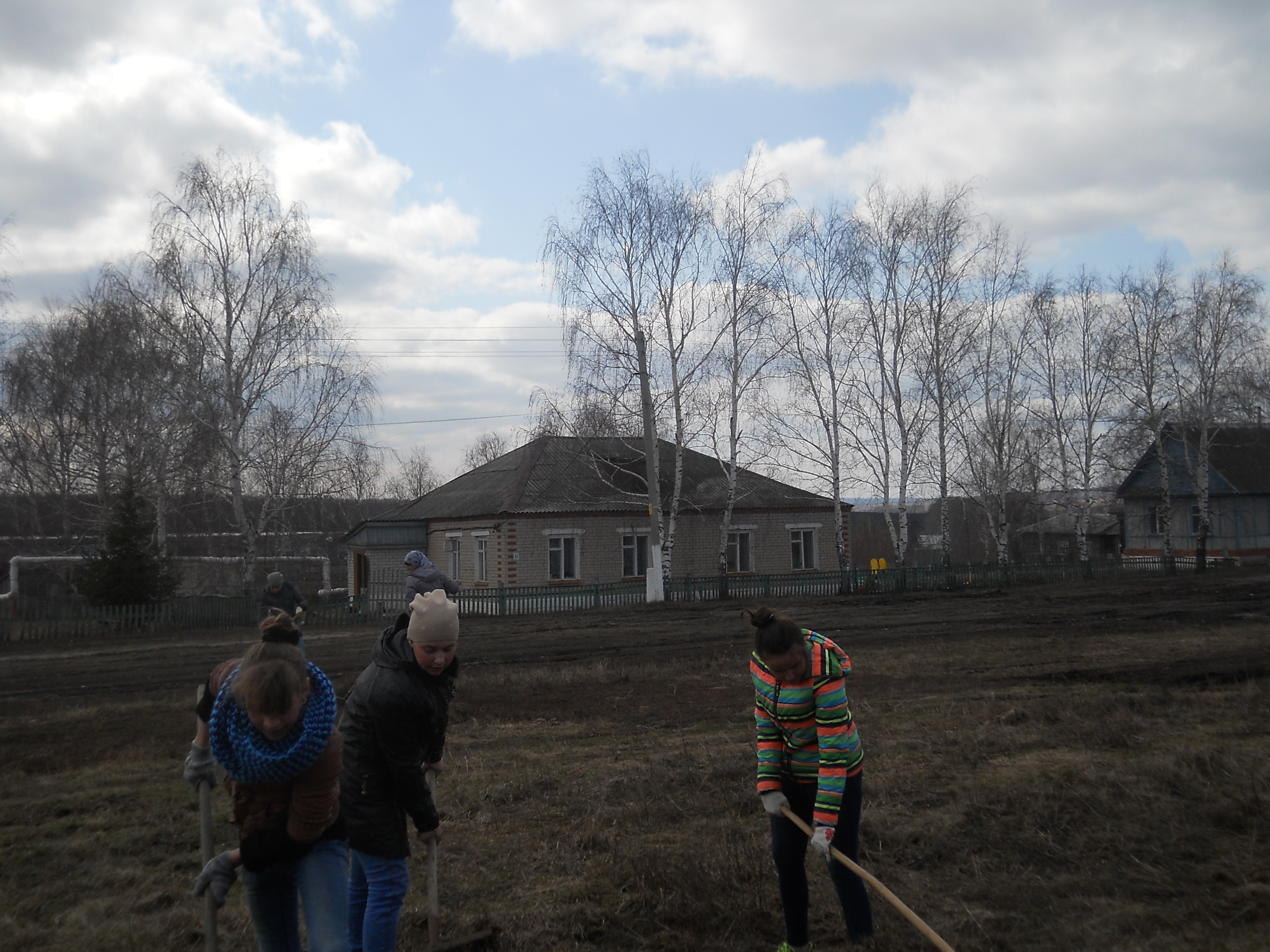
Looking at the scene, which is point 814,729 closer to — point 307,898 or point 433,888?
point 433,888

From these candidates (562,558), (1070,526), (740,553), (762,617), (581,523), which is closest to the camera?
(762,617)

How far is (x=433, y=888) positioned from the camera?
384cm

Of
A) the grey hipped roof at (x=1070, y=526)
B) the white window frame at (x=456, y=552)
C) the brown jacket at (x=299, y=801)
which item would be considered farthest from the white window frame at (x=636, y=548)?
the brown jacket at (x=299, y=801)

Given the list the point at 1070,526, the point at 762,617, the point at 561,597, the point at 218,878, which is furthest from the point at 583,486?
the point at 1070,526

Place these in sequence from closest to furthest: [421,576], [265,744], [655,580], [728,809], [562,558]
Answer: [265,744] < [728,809] < [421,576] < [655,580] < [562,558]

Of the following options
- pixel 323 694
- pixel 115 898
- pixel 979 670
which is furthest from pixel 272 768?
pixel 979 670

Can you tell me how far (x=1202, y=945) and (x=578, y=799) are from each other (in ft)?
12.4

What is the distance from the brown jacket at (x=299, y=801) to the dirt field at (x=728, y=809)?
1.56m

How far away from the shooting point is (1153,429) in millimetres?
36375

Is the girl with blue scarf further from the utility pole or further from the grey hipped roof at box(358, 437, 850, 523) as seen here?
the grey hipped roof at box(358, 437, 850, 523)

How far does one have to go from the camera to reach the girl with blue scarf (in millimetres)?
2865

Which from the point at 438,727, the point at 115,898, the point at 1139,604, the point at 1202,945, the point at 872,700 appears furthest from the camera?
the point at 1139,604

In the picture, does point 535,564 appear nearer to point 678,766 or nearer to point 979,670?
point 979,670

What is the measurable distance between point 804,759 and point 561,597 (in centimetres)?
2231
